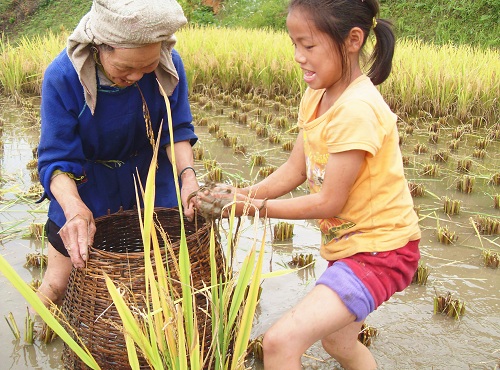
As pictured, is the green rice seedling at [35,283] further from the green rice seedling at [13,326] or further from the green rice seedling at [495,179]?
the green rice seedling at [495,179]

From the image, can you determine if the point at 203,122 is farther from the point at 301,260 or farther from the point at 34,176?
the point at 301,260

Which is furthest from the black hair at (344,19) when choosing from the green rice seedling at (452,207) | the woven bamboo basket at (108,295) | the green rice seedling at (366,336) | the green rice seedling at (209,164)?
the green rice seedling at (209,164)

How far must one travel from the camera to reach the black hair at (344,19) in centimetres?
181

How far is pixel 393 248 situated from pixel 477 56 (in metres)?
5.89

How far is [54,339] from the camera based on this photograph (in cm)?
251

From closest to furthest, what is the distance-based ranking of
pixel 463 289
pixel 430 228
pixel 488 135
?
1. pixel 463 289
2. pixel 430 228
3. pixel 488 135

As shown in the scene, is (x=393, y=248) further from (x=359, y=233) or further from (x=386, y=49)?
(x=386, y=49)

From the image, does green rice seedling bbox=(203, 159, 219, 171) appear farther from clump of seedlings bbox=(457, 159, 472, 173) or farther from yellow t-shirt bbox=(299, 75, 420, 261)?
yellow t-shirt bbox=(299, 75, 420, 261)

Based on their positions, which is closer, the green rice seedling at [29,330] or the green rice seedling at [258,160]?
the green rice seedling at [29,330]

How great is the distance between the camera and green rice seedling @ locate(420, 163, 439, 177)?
459 centimetres

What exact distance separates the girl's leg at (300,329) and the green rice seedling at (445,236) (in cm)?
183

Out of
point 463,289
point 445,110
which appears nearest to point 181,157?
point 463,289

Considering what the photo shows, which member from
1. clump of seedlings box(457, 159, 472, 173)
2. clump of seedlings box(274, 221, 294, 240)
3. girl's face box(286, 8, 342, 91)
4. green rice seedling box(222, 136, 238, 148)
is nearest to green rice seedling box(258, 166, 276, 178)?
green rice seedling box(222, 136, 238, 148)

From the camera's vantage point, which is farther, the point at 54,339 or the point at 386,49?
the point at 54,339
